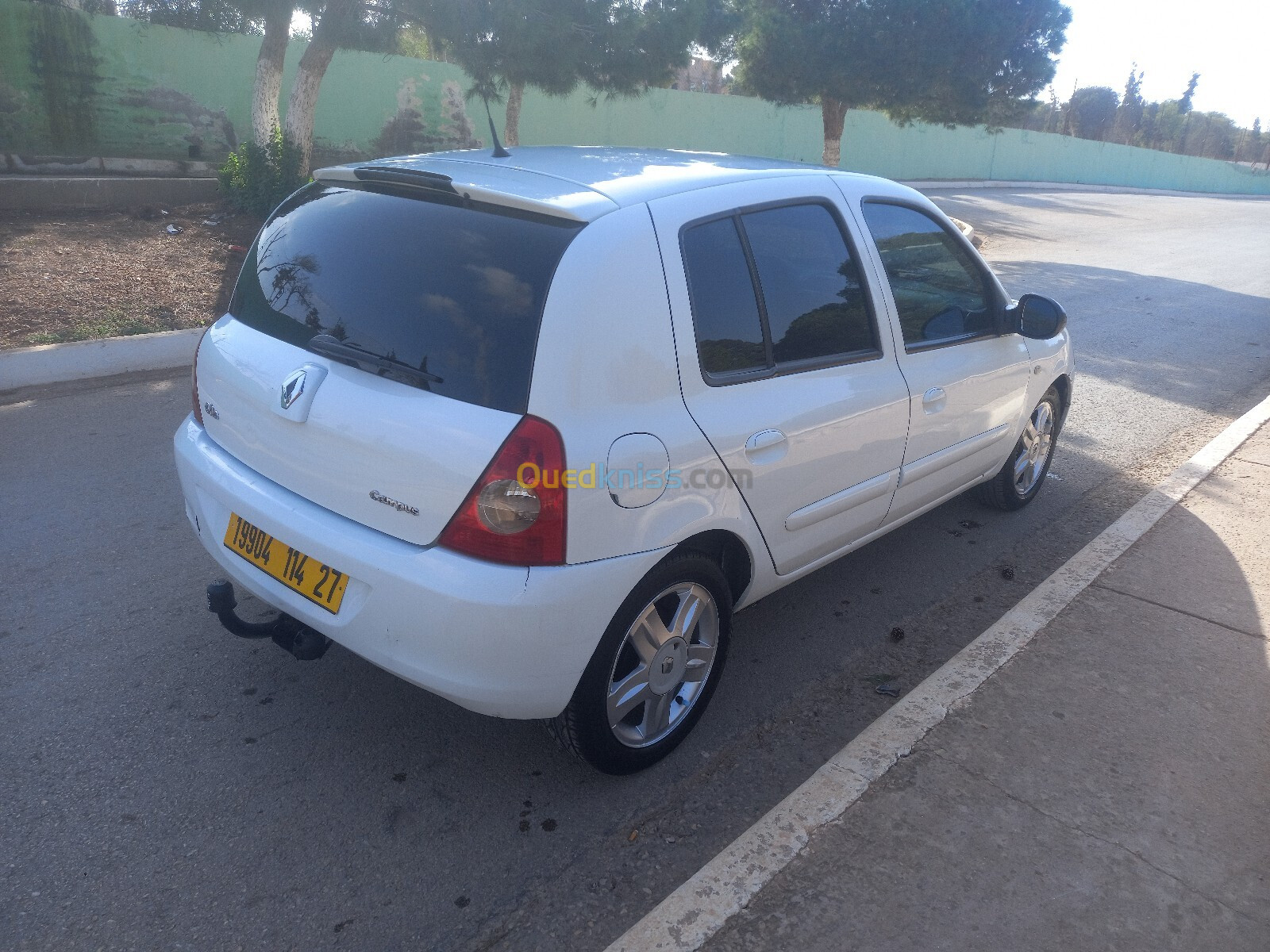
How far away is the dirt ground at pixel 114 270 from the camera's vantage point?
745cm

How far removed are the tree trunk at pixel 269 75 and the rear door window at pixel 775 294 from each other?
10.8 meters

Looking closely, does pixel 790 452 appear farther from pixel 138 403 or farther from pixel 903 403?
pixel 138 403

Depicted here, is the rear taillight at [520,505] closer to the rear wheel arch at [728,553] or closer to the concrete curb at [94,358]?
the rear wheel arch at [728,553]

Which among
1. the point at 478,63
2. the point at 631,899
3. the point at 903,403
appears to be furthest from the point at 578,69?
the point at 631,899

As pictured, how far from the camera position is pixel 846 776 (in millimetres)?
2998

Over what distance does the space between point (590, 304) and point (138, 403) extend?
4873 mm

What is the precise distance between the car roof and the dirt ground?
5.11 metres

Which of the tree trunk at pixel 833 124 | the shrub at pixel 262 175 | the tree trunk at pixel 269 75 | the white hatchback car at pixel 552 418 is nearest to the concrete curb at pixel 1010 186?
A: the tree trunk at pixel 833 124

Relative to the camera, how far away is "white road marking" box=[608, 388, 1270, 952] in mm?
2443

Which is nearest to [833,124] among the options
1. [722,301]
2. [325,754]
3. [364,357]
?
[722,301]

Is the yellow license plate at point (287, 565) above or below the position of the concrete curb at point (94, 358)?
above

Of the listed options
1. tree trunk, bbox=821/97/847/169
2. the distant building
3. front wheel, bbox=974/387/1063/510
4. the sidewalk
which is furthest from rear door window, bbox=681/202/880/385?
the distant building

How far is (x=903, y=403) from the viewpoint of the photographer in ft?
11.8

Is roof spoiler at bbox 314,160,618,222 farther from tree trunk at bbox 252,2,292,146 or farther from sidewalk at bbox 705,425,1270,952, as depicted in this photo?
tree trunk at bbox 252,2,292,146
